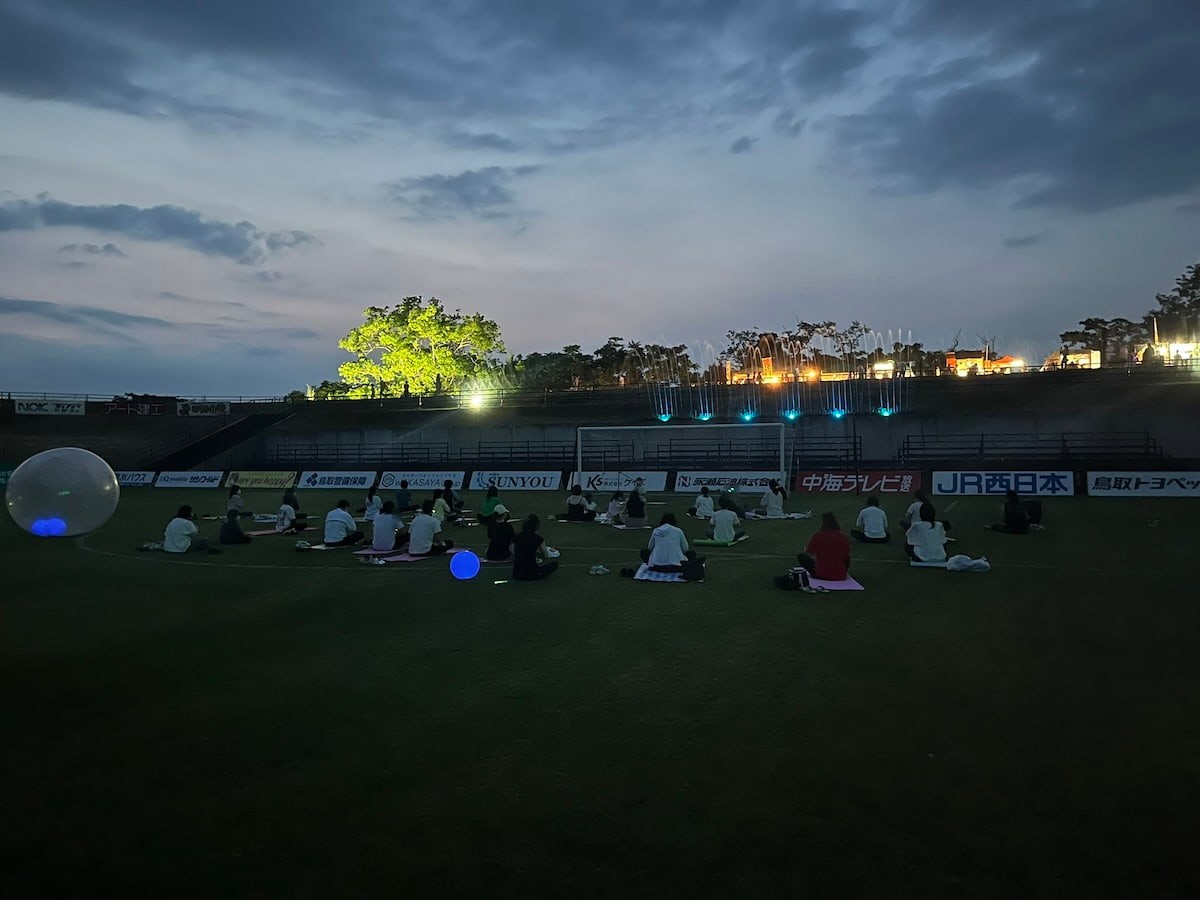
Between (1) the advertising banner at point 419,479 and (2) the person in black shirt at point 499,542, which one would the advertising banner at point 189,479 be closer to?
(1) the advertising banner at point 419,479

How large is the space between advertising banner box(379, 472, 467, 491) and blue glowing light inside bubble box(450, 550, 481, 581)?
2809 cm

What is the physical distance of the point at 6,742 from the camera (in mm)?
6965

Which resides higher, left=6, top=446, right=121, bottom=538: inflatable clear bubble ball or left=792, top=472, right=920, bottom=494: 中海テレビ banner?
left=6, top=446, right=121, bottom=538: inflatable clear bubble ball

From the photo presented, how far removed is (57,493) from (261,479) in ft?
113

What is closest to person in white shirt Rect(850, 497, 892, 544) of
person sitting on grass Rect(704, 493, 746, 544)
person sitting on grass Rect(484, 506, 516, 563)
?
person sitting on grass Rect(704, 493, 746, 544)

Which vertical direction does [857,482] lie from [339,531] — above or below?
above

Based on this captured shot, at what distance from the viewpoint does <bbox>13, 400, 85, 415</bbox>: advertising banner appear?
192 feet

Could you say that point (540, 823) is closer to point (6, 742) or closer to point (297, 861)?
point (297, 861)

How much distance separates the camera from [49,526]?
14.0 meters

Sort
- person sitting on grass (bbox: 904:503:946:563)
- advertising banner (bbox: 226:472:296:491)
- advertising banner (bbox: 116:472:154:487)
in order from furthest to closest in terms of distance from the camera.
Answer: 1. advertising banner (bbox: 116:472:154:487)
2. advertising banner (bbox: 226:472:296:491)
3. person sitting on grass (bbox: 904:503:946:563)

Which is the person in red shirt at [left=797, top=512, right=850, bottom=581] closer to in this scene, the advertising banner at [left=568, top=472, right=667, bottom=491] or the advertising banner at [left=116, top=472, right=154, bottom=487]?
the advertising banner at [left=568, top=472, right=667, bottom=491]

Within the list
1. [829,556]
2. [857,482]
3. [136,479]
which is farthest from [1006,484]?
[136,479]

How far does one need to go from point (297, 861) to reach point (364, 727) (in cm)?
242

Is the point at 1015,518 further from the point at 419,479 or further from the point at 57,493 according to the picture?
the point at 419,479
